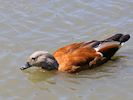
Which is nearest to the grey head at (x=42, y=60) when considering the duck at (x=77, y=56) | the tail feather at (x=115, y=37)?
the duck at (x=77, y=56)

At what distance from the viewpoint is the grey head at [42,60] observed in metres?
8.95

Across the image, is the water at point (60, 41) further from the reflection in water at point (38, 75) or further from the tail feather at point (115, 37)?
the tail feather at point (115, 37)

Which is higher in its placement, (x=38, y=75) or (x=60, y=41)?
(x=60, y=41)

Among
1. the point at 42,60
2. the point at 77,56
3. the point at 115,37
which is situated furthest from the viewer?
the point at 115,37

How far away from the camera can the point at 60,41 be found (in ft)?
32.3

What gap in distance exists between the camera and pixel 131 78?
8.54 m

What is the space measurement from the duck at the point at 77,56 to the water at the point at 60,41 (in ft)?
0.43

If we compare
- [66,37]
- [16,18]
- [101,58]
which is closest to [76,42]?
[66,37]

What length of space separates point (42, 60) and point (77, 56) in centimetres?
68

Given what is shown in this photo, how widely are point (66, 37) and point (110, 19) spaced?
4.11ft

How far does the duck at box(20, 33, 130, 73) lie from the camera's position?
890cm

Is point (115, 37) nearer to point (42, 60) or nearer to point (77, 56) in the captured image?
point (77, 56)

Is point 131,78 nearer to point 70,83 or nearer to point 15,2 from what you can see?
point 70,83

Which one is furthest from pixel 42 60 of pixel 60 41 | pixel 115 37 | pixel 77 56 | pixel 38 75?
pixel 115 37
